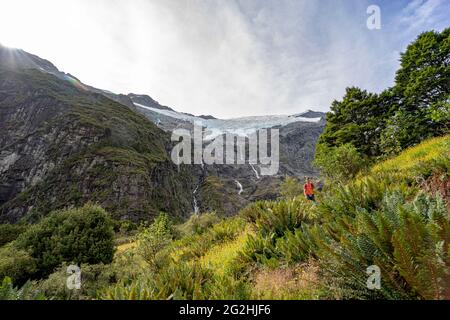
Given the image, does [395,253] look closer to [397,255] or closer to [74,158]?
[397,255]

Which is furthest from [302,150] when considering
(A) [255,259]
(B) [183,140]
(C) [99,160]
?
(A) [255,259]

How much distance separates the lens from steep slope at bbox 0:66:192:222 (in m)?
54.6

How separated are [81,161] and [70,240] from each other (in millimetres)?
57931

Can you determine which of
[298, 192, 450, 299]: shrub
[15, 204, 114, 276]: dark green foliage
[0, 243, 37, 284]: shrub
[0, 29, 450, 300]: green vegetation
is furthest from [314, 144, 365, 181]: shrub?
[0, 243, 37, 284]: shrub

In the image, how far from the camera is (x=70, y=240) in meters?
9.57

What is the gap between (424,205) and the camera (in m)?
3.07

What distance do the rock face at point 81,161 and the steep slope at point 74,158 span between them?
20 centimetres

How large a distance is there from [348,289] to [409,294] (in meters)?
0.50

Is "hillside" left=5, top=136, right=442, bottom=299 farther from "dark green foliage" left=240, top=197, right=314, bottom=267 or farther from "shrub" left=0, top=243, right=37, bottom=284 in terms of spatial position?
"shrub" left=0, top=243, right=37, bottom=284

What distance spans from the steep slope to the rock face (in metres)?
0.20

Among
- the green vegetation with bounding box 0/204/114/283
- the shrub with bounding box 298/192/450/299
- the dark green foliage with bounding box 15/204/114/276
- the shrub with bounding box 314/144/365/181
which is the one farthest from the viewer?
the shrub with bounding box 314/144/365/181

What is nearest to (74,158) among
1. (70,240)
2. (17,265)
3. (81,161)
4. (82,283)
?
(81,161)

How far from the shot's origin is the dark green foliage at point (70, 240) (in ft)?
30.0

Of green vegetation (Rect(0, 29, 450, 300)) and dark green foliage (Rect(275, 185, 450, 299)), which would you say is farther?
green vegetation (Rect(0, 29, 450, 300))
